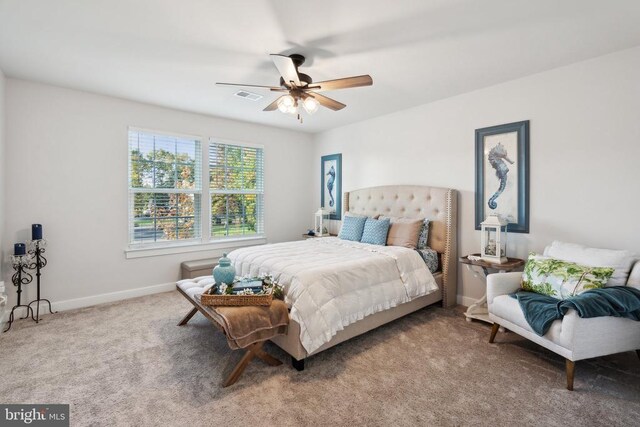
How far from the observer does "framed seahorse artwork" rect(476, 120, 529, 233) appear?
3191mm

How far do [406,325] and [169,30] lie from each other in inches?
135

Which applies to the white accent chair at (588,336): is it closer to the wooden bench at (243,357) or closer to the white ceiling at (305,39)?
the white ceiling at (305,39)

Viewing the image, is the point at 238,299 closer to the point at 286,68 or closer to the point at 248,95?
the point at 286,68

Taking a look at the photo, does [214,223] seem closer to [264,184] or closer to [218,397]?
[264,184]

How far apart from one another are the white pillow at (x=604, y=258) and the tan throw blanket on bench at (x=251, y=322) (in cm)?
243

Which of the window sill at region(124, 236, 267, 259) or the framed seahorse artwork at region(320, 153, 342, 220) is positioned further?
the framed seahorse artwork at region(320, 153, 342, 220)

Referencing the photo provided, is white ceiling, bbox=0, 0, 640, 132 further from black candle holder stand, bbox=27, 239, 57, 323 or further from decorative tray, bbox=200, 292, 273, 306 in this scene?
decorative tray, bbox=200, 292, 273, 306

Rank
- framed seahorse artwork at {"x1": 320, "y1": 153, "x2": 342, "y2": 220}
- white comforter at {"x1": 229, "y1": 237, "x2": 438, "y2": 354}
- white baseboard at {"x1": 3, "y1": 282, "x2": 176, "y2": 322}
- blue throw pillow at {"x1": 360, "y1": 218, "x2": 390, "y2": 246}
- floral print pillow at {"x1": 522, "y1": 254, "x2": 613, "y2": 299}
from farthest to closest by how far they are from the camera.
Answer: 1. framed seahorse artwork at {"x1": 320, "y1": 153, "x2": 342, "y2": 220}
2. blue throw pillow at {"x1": 360, "y1": 218, "x2": 390, "y2": 246}
3. white baseboard at {"x1": 3, "y1": 282, "x2": 176, "y2": 322}
4. white comforter at {"x1": 229, "y1": 237, "x2": 438, "y2": 354}
5. floral print pillow at {"x1": 522, "y1": 254, "x2": 613, "y2": 299}

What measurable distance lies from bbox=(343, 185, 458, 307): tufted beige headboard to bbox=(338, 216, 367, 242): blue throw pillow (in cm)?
42

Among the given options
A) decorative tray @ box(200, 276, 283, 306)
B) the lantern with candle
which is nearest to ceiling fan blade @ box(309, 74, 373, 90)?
decorative tray @ box(200, 276, 283, 306)

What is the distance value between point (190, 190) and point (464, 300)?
13.5 ft

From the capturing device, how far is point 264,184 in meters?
5.32

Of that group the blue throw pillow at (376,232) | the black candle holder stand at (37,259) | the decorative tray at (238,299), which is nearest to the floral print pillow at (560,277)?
the blue throw pillow at (376,232)

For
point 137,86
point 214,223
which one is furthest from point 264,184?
point 137,86
